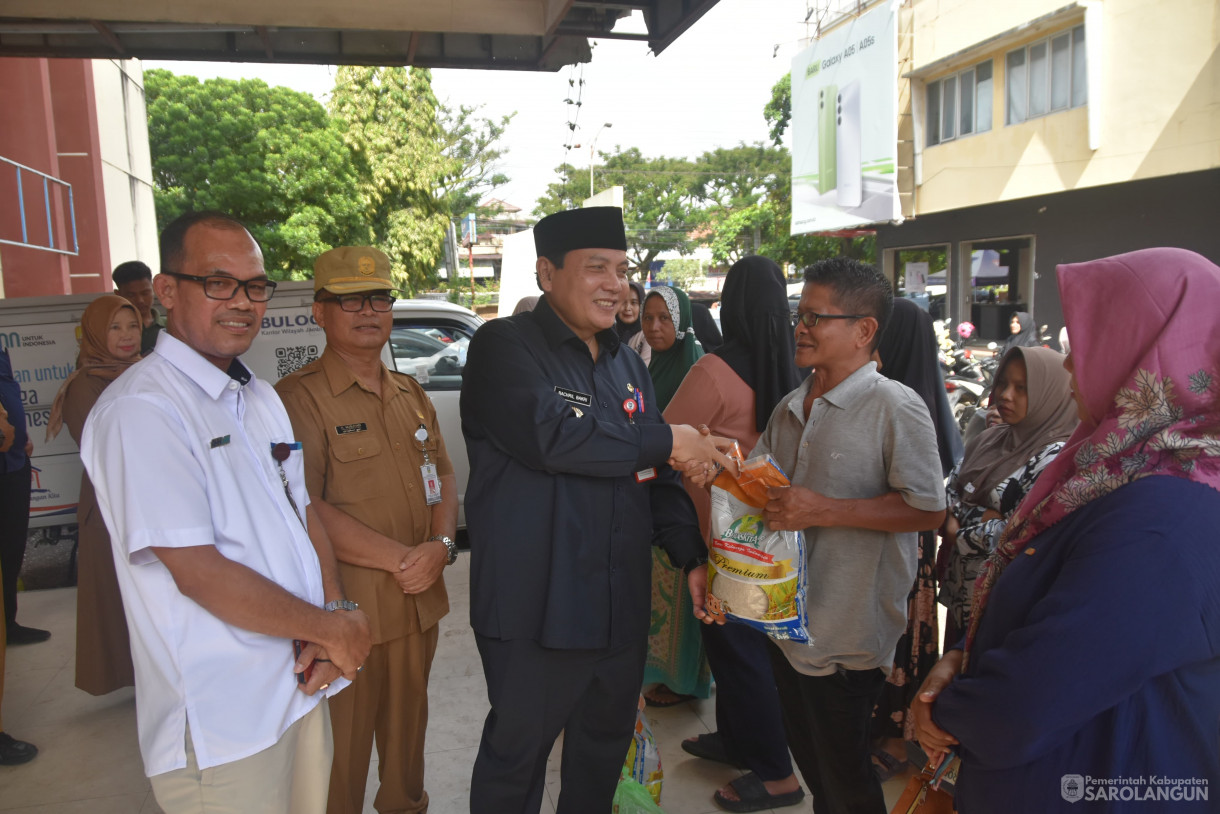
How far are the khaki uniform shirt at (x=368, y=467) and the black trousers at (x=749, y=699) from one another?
1117mm

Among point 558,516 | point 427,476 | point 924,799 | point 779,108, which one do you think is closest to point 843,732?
point 924,799

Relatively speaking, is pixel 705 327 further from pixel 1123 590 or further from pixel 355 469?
pixel 1123 590

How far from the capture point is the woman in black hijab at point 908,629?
2.98 m

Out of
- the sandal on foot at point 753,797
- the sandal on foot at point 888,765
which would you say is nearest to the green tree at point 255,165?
the sandal on foot at point 753,797

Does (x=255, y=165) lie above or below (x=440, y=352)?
above

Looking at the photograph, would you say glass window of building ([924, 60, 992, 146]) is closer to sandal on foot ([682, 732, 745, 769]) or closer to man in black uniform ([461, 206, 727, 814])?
sandal on foot ([682, 732, 745, 769])

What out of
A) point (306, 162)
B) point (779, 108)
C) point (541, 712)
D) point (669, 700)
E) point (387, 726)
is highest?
point (779, 108)

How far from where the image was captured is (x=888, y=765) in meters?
3.04

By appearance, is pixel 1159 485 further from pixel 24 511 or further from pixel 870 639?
pixel 24 511

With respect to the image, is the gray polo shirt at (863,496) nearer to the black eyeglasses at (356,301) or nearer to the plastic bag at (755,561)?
the plastic bag at (755,561)

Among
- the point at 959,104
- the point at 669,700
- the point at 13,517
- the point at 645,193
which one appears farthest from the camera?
the point at 645,193

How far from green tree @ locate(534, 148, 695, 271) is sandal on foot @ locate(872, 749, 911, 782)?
48.3m

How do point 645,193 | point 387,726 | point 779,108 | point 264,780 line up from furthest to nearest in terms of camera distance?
point 645,193 < point 779,108 < point 387,726 < point 264,780

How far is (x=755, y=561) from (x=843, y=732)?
1.99 feet
